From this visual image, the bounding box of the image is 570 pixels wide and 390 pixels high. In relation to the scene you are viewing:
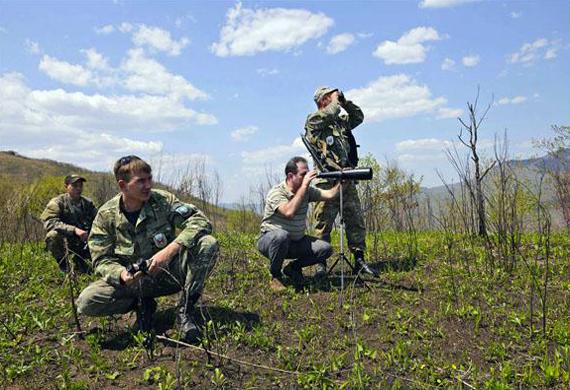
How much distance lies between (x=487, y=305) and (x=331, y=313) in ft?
4.35

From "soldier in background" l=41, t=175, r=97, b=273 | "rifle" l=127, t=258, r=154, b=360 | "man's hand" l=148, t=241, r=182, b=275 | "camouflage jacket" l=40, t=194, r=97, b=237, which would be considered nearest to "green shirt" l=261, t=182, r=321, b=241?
"man's hand" l=148, t=241, r=182, b=275

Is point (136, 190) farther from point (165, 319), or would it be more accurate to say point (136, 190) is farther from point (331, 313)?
point (331, 313)

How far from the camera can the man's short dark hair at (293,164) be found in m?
4.18

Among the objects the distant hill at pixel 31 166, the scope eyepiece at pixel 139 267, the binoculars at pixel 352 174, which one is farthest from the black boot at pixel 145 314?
the distant hill at pixel 31 166

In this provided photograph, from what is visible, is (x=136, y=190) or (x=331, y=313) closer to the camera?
(x=136, y=190)

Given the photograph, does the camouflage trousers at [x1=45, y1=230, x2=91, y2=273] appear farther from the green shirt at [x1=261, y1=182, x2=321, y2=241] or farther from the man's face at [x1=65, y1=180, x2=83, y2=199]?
the green shirt at [x1=261, y1=182, x2=321, y2=241]

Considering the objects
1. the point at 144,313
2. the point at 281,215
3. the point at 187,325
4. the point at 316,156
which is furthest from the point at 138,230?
the point at 316,156

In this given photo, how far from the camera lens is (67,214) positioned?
5391 mm

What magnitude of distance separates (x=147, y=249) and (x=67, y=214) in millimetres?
2667

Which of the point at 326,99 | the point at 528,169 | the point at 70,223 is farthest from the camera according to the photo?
the point at 70,223

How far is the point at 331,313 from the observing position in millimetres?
3650

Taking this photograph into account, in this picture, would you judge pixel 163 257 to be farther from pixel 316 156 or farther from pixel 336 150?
pixel 336 150

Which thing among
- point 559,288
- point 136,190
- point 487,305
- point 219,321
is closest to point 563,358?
point 487,305

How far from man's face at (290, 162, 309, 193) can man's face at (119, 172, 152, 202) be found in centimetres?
145
